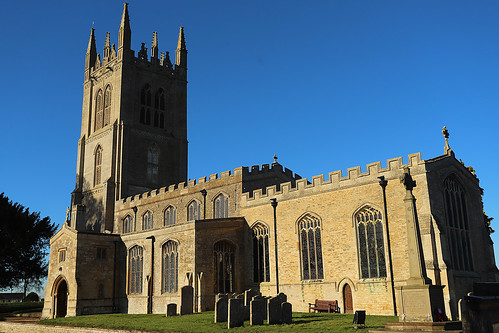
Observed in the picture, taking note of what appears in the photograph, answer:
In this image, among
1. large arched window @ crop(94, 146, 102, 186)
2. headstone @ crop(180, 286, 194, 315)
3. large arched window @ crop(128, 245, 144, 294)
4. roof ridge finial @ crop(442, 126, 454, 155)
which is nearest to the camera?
headstone @ crop(180, 286, 194, 315)

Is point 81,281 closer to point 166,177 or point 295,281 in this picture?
point 295,281

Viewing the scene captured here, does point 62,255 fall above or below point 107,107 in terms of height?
below

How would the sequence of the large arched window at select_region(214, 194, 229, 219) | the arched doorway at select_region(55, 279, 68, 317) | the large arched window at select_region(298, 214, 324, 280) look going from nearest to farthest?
the large arched window at select_region(298, 214, 324, 280), the arched doorway at select_region(55, 279, 68, 317), the large arched window at select_region(214, 194, 229, 219)

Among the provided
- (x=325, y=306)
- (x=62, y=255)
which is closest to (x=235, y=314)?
(x=325, y=306)

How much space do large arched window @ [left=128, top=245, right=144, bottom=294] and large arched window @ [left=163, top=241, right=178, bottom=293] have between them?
9.62 ft

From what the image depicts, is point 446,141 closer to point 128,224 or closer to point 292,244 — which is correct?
point 292,244

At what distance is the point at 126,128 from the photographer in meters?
48.5

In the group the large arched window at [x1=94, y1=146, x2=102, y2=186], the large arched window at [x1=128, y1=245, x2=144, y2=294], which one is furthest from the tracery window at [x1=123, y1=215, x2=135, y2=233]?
the large arched window at [x1=128, y1=245, x2=144, y2=294]

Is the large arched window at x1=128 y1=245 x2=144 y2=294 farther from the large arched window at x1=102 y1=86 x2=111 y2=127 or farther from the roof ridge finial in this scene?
the roof ridge finial

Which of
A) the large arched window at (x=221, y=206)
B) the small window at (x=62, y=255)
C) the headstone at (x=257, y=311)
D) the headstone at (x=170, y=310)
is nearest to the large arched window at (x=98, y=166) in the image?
the small window at (x=62, y=255)

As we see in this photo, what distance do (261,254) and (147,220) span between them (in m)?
14.5

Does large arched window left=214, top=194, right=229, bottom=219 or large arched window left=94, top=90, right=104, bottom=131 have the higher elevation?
large arched window left=94, top=90, right=104, bottom=131

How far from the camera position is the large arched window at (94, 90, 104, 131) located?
5226cm

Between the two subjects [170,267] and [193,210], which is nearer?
[170,267]
